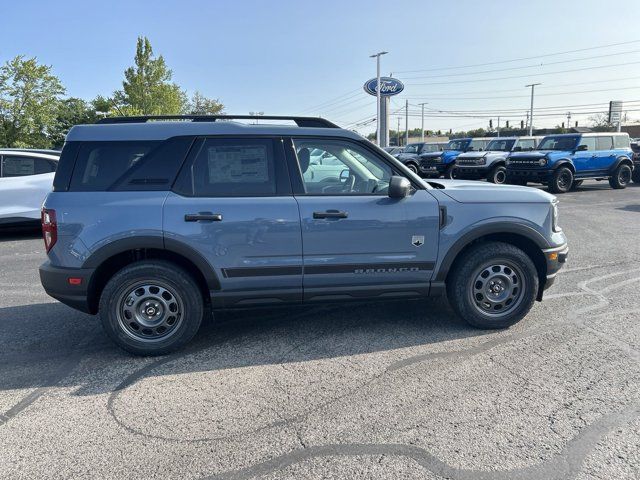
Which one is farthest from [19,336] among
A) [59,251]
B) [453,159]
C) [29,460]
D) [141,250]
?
[453,159]

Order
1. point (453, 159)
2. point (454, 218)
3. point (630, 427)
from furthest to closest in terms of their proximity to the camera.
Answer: point (453, 159), point (454, 218), point (630, 427)

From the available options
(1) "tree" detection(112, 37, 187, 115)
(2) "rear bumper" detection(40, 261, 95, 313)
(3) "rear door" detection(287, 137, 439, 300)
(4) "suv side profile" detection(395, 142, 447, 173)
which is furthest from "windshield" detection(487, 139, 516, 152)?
(1) "tree" detection(112, 37, 187, 115)

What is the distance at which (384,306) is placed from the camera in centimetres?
511

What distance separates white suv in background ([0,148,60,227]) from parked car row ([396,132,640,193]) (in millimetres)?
14309

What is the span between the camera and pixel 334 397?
10.7ft

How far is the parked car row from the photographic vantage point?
52.5 ft

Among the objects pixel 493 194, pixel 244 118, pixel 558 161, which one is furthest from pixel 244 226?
pixel 558 161

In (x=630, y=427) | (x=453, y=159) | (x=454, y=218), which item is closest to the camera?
(x=630, y=427)

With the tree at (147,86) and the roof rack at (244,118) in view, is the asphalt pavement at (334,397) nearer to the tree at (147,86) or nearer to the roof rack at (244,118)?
the roof rack at (244,118)

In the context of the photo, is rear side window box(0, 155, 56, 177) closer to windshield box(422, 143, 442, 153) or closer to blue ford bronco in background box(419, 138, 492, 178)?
blue ford bronco in background box(419, 138, 492, 178)

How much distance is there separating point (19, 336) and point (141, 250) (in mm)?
1575

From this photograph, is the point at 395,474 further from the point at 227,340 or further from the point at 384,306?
the point at 384,306

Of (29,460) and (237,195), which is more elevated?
(237,195)

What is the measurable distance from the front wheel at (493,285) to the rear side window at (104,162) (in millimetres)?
2904
